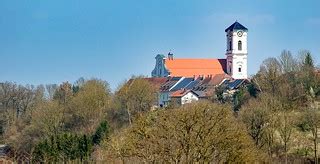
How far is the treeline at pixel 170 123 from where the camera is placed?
66.6 feet

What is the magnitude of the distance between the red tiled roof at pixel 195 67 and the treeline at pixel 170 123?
2387 cm

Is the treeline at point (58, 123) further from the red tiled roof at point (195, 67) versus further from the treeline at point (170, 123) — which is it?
the red tiled roof at point (195, 67)

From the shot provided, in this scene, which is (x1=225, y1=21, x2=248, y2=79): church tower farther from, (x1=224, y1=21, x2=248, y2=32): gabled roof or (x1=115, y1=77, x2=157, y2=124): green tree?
(x1=115, y1=77, x2=157, y2=124): green tree

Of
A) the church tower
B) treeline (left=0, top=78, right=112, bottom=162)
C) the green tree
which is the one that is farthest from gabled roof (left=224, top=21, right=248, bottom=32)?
the green tree

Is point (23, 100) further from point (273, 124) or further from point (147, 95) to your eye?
point (273, 124)

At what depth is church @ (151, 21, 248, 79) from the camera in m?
81.2

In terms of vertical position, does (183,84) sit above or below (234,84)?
above

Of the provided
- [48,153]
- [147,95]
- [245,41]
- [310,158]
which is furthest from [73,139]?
[245,41]

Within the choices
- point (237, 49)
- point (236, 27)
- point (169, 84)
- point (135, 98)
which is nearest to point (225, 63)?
point (237, 49)

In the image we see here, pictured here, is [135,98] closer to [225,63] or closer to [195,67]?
[195,67]

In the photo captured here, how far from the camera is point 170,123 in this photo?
66.8 ft

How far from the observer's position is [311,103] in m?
38.2

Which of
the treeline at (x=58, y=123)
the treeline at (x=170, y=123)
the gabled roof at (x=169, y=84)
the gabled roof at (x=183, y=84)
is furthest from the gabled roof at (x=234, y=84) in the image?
the treeline at (x=58, y=123)

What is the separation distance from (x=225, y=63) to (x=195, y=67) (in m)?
4.24
